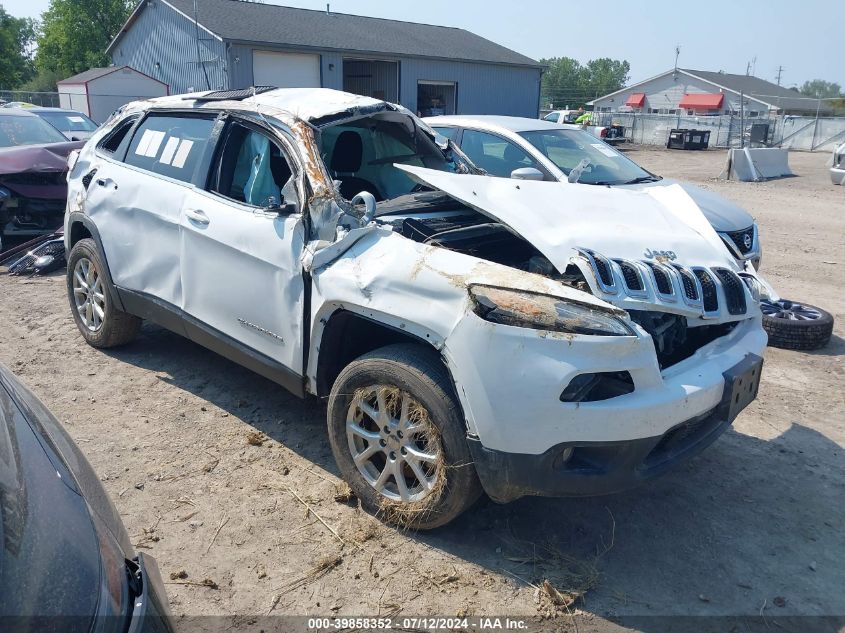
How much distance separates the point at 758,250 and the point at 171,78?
29579 millimetres

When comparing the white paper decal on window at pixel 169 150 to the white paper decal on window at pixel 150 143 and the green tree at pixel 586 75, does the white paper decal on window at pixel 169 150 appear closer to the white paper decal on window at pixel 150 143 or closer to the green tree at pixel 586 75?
the white paper decal on window at pixel 150 143

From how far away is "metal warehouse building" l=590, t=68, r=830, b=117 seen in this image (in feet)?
199

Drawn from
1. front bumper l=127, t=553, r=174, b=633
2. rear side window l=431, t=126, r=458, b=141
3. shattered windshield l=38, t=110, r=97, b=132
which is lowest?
front bumper l=127, t=553, r=174, b=633

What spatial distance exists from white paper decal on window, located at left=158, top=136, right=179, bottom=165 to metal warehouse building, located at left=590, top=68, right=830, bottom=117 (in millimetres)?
61523

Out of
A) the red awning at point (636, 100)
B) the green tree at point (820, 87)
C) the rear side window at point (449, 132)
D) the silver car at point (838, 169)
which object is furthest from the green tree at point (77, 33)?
the green tree at point (820, 87)

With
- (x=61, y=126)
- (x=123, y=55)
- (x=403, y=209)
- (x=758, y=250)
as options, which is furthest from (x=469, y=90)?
(x=403, y=209)

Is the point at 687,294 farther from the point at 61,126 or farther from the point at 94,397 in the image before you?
the point at 61,126

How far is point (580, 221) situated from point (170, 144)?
274 cm

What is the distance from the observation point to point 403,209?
13.2 feet

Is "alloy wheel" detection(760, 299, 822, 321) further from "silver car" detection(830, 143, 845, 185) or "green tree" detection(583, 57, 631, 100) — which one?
"green tree" detection(583, 57, 631, 100)

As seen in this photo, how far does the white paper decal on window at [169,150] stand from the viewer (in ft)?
14.6

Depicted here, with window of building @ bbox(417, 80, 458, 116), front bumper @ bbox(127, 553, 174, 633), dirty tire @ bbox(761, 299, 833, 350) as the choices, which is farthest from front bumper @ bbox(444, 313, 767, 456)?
window of building @ bbox(417, 80, 458, 116)

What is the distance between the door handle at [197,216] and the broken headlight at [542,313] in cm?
193

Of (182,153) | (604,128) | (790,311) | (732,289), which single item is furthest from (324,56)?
(732,289)
